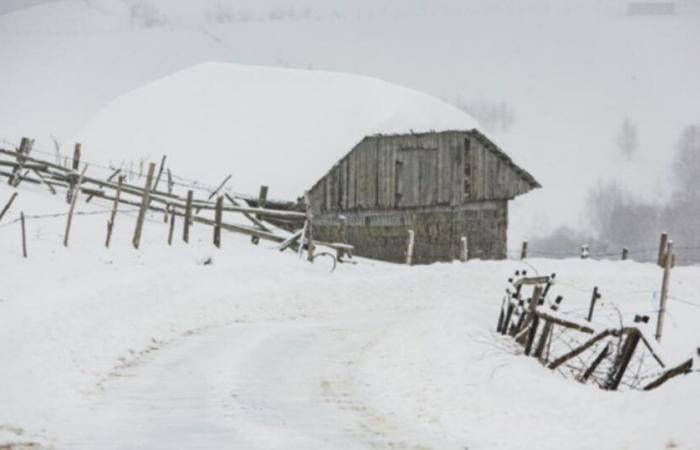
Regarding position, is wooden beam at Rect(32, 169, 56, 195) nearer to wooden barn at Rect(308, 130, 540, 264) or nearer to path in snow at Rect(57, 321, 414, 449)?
wooden barn at Rect(308, 130, 540, 264)

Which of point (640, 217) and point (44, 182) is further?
point (640, 217)

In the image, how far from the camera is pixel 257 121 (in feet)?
153

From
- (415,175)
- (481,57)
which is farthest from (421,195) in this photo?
(481,57)

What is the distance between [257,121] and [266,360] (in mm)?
30163

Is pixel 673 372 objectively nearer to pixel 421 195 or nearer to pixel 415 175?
pixel 421 195

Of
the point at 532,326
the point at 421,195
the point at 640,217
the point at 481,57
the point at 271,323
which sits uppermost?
the point at 481,57

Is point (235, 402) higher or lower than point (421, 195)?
lower

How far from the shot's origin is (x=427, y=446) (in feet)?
38.8

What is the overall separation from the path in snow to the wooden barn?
2142cm

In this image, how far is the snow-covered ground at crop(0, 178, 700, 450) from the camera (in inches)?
473

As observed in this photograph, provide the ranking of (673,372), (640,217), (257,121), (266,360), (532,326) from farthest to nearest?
(640,217) < (257,121) < (266,360) < (532,326) < (673,372)

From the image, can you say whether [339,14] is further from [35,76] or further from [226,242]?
[226,242]

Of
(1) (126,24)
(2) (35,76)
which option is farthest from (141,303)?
(1) (126,24)

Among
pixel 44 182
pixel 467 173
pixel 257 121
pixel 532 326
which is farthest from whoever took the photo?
pixel 257 121
